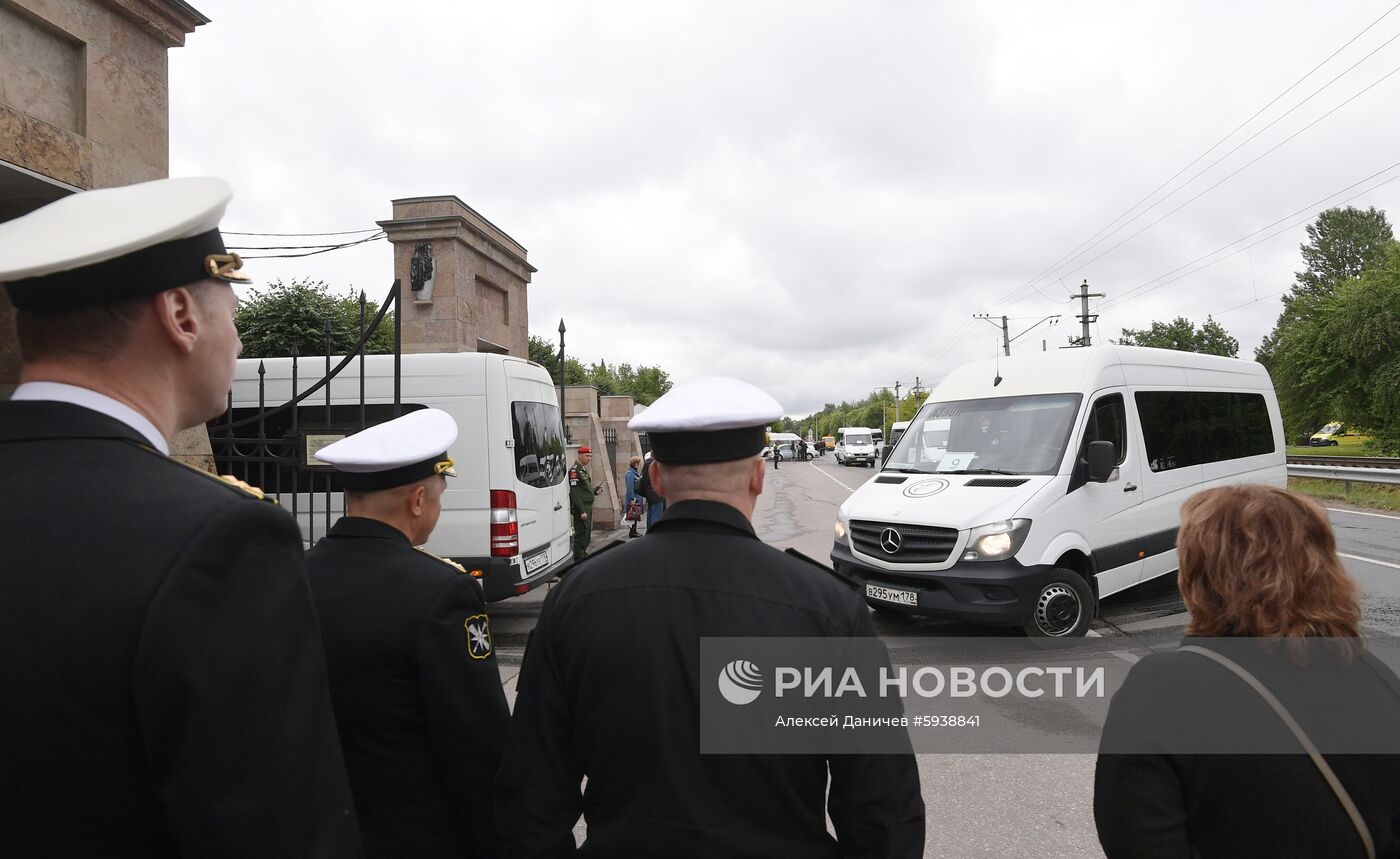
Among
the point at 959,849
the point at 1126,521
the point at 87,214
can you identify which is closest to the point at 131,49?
the point at 87,214

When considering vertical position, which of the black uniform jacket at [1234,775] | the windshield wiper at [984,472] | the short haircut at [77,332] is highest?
the short haircut at [77,332]

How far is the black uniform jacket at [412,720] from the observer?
1873 mm

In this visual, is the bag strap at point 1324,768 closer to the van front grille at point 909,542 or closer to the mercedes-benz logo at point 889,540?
the van front grille at point 909,542

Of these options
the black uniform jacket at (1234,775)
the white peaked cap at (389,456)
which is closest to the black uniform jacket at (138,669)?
the white peaked cap at (389,456)

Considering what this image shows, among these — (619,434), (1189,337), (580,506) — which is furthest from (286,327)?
(1189,337)

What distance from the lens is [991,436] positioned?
7512 mm

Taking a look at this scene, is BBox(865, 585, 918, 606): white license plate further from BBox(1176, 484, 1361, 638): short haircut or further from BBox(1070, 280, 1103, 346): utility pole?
BBox(1070, 280, 1103, 346): utility pole

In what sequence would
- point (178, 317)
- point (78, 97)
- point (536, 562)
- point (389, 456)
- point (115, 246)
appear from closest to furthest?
point (115, 246) → point (178, 317) → point (389, 456) → point (78, 97) → point (536, 562)

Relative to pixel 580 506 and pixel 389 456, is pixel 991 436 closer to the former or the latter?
pixel 580 506

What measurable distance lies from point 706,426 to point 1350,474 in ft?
70.9

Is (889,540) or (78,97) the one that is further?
(889,540)

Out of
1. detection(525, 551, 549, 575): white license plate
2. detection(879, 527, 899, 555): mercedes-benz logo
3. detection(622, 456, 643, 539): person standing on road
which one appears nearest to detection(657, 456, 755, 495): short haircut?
detection(879, 527, 899, 555): mercedes-benz logo

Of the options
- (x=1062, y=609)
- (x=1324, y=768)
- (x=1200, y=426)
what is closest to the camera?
(x=1324, y=768)

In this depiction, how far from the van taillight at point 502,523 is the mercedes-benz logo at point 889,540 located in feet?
11.7
